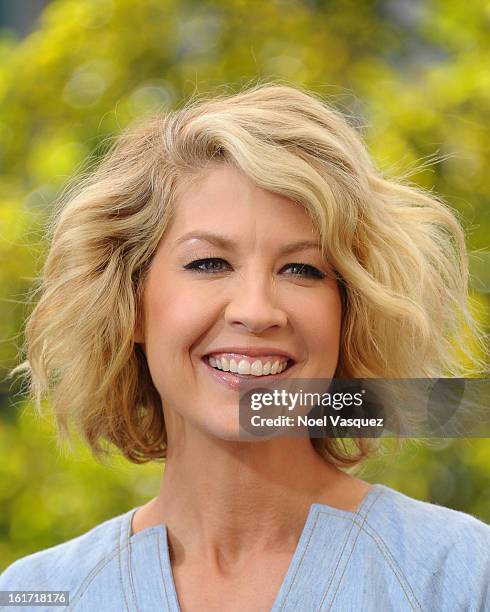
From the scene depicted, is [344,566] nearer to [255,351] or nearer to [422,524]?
[422,524]

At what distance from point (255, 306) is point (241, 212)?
0.16 metres

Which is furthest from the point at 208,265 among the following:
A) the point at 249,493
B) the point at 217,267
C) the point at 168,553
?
the point at 168,553

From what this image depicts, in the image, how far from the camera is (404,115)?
2.83 metres

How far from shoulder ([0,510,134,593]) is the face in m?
0.33

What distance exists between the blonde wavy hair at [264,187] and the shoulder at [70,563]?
0.19m

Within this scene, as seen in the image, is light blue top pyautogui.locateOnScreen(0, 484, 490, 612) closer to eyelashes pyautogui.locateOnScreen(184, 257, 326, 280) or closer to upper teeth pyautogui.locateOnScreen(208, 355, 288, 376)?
upper teeth pyautogui.locateOnScreen(208, 355, 288, 376)

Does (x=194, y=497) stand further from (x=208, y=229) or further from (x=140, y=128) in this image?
(x=140, y=128)

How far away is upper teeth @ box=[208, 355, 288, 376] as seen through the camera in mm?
1729

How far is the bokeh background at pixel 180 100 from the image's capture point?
2.84 meters

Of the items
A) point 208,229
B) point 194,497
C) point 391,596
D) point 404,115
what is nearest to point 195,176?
point 208,229

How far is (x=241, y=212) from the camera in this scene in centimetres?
173

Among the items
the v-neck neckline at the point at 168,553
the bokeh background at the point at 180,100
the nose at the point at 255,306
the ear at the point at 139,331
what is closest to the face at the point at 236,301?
the nose at the point at 255,306

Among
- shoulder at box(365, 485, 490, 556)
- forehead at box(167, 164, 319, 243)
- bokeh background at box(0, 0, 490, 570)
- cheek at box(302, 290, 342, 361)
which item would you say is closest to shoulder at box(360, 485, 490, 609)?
shoulder at box(365, 485, 490, 556)

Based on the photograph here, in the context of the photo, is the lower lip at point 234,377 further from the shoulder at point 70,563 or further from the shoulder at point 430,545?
the shoulder at point 70,563
